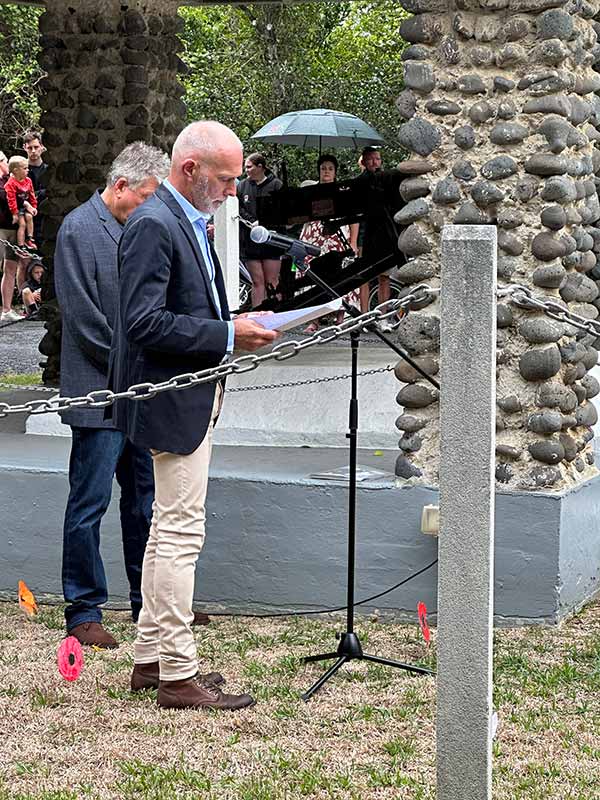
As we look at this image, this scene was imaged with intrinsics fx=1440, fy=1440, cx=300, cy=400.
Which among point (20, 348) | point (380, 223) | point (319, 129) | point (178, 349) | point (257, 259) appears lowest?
point (178, 349)

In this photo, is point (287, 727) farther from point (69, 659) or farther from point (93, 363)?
point (93, 363)

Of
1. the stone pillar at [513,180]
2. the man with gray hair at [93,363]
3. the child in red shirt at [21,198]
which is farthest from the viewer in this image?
the child in red shirt at [21,198]

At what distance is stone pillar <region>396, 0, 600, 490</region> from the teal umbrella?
34.2 ft

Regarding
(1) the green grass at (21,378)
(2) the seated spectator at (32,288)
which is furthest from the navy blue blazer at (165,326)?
(2) the seated spectator at (32,288)

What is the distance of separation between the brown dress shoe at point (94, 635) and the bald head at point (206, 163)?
75.8 inches

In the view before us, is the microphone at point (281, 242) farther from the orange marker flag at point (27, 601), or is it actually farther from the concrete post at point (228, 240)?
the orange marker flag at point (27, 601)

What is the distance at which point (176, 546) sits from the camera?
4.96 metres

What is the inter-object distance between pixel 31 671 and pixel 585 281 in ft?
9.57

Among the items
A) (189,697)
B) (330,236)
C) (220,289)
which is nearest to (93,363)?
(220,289)

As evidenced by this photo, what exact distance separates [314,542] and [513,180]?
5.93 feet

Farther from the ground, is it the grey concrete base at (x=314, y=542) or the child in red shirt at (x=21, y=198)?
the child in red shirt at (x=21, y=198)

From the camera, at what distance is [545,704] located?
513 cm

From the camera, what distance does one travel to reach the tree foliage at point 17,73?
24438mm

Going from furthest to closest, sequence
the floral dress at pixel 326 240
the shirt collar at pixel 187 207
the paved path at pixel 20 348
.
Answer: the paved path at pixel 20 348
the floral dress at pixel 326 240
the shirt collar at pixel 187 207
